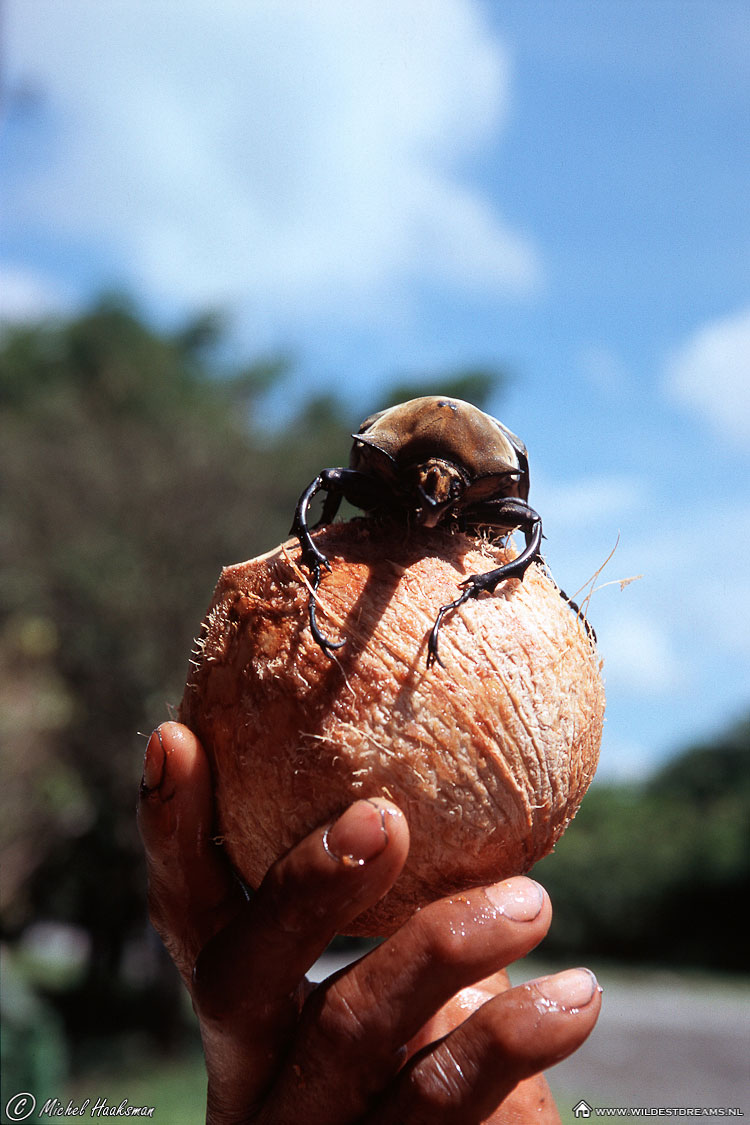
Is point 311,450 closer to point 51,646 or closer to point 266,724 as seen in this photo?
point 51,646

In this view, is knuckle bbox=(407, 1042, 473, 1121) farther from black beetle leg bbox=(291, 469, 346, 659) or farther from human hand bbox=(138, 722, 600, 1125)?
black beetle leg bbox=(291, 469, 346, 659)

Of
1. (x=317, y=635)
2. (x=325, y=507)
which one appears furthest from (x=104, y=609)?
(x=317, y=635)

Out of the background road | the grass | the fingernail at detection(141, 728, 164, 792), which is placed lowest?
the fingernail at detection(141, 728, 164, 792)

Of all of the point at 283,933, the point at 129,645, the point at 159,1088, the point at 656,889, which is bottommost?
the point at 283,933

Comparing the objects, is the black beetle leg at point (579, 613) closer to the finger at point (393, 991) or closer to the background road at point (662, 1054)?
the finger at point (393, 991)

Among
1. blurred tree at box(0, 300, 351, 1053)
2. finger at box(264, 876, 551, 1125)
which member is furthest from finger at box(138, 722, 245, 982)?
blurred tree at box(0, 300, 351, 1053)

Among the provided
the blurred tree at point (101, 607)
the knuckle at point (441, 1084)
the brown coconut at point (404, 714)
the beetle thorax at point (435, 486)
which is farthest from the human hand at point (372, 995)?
the blurred tree at point (101, 607)

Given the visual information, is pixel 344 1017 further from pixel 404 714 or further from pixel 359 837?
pixel 404 714
